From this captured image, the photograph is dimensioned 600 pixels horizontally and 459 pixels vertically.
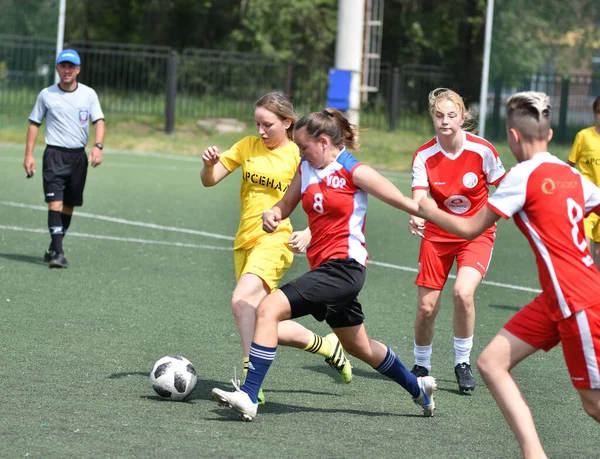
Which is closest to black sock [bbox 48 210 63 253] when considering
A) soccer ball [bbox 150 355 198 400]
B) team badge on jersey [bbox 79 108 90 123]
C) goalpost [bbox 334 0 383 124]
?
team badge on jersey [bbox 79 108 90 123]

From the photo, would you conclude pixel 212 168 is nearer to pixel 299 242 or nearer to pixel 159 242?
pixel 299 242

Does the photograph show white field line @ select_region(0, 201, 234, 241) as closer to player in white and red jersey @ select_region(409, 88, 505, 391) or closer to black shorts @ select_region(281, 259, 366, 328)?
player in white and red jersey @ select_region(409, 88, 505, 391)

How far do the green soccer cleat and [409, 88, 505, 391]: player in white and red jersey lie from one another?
56 centimetres

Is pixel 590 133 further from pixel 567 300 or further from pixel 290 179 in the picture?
pixel 567 300

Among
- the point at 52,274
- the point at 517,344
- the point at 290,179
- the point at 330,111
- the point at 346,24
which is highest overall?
the point at 346,24

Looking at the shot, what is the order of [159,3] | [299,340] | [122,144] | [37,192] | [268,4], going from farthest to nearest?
1. [159,3]
2. [268,4]
3. [122,144]
4. [37,192]
5. [299,340]

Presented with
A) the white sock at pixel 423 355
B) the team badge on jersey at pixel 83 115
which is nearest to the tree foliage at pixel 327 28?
the team badge on jersey at pixel 83 115

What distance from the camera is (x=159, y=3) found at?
43469mm

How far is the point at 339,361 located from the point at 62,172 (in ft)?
16.8

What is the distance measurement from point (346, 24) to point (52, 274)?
18.1 metres

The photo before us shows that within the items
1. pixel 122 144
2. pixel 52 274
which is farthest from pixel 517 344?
pixel 122 144

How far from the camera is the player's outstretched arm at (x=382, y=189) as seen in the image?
5.50 metres

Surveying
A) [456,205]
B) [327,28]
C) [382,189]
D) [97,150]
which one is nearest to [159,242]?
[97,150]

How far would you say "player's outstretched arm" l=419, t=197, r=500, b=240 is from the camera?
4773mm
